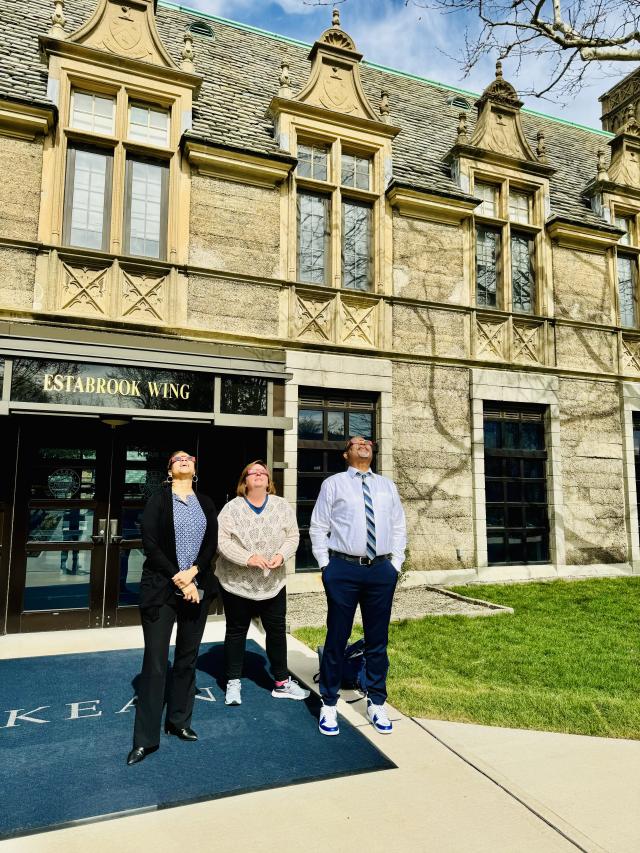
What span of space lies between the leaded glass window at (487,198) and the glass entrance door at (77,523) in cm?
862

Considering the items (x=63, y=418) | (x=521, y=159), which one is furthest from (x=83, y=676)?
(x=521, y=159)

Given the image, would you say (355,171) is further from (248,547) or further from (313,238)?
(248,547)

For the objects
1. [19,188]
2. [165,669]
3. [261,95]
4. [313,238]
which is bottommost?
[165,669]

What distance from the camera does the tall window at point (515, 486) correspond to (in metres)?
10.9

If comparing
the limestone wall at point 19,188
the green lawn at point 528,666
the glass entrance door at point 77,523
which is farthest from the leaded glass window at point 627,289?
the limestone wall at point 19,188

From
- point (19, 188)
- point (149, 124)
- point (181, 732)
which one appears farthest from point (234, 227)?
point (181, 732)

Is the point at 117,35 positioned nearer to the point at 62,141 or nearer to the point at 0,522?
the point at 62,141

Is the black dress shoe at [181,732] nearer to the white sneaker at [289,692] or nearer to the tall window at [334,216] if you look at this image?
the white sneaker at [289,692]

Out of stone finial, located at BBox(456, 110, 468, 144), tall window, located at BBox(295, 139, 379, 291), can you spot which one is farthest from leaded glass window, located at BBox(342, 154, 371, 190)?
stone finial, located at BBox(456, 110, 468, 144)

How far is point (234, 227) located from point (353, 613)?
23.8 feet

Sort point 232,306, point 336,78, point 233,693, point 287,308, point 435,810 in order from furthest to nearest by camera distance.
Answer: point 336,78 → point 287,308 → point 232,306 → point 233,693 → point 435,810

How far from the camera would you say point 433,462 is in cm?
1037

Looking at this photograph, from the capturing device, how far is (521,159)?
12039 millimetres

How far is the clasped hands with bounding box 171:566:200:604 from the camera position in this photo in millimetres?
A: 3955
